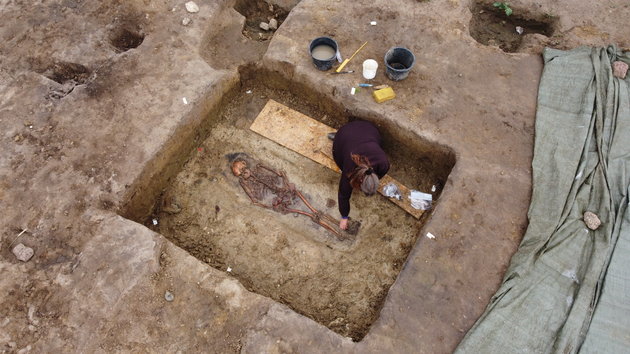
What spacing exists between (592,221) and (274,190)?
349 centimetres

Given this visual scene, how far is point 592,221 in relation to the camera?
396 cm

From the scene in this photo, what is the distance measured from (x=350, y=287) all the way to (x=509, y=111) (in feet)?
9.36

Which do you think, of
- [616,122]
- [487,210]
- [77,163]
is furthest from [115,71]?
[616,122]

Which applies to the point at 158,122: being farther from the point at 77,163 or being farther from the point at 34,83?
the point at 34,83

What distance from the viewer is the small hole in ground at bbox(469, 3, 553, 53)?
19.0 feet

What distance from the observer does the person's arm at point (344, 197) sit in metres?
4.10

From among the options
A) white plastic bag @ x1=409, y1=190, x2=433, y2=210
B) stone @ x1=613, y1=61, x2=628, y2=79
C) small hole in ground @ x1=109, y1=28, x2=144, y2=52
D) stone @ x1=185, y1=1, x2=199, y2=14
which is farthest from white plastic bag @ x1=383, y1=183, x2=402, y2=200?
small hole in ground @ x1=109, y1=28, x2=144, y2=52

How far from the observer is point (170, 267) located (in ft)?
13.2

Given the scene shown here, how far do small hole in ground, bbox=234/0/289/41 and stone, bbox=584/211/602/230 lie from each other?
4.82 m

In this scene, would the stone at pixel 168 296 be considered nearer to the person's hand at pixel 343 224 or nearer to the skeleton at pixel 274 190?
the skeleton at pixel 274 190

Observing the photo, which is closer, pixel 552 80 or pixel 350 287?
pixel 350 287

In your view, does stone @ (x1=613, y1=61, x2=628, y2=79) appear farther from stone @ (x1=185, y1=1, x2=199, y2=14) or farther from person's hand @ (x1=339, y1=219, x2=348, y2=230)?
stone @ (x1=185, y1=1, x2=199, y2=14)

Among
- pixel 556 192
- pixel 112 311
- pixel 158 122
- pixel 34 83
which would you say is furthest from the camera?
pixel 34 83

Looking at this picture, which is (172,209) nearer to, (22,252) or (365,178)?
(22,252)
